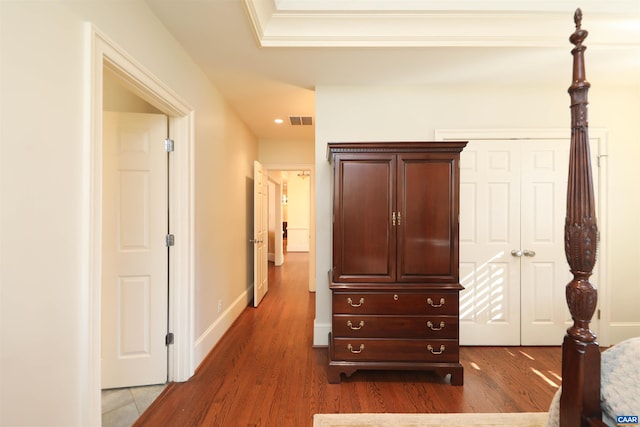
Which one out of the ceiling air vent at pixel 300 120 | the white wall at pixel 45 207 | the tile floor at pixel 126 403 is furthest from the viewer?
the ceiling air vent at pixel 300 120

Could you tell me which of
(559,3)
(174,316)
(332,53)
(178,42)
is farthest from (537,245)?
(178,42)

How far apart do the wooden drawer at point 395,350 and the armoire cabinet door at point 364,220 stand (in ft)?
1.61

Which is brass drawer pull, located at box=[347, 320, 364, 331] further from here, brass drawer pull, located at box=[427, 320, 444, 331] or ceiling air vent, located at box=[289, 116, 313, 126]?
ceiling air vent, located at box=[289, 116, 313, 126]

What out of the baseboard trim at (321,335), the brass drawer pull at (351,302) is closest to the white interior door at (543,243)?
the brass drawer pull at (351,302)

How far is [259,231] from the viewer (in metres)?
4.36

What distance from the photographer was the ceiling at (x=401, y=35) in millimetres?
2092

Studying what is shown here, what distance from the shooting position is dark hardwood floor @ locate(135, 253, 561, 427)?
1.97 m

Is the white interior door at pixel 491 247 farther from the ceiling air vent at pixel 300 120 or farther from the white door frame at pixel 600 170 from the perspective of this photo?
the ceiling air vent at pixel 300 120

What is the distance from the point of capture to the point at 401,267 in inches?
91.1

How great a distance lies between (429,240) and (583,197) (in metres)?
1.22

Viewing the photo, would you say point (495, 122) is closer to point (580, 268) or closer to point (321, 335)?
point (580, 268)

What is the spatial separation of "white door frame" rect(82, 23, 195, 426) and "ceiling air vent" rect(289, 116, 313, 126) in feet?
5.75

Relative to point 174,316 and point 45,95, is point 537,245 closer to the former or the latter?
point 174,316

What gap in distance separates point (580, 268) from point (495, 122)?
2.27 m
